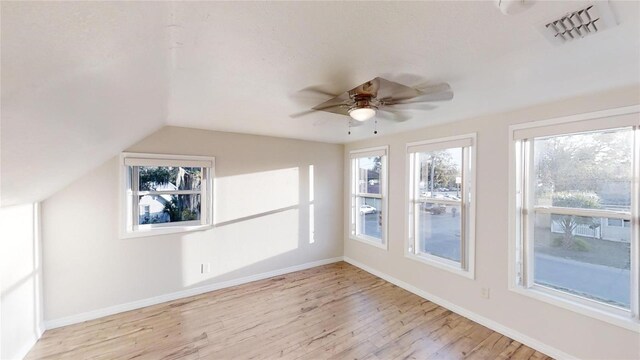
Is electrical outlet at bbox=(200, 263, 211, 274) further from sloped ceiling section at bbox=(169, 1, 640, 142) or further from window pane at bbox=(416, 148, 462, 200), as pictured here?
window pane at bbox=(416, 148, 462, 200)

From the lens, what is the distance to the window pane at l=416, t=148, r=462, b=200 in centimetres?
319

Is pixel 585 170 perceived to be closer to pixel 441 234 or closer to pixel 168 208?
pixel 441 234

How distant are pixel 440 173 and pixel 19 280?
14.6ft

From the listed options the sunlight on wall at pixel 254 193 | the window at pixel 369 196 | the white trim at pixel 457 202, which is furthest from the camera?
the window at pixel 369 196

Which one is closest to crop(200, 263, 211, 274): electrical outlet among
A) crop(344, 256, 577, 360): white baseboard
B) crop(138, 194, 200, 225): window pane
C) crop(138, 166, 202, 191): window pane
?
crop(138, 194, 200, 225): window pane

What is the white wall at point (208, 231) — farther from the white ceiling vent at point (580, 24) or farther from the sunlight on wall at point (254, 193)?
the white ceiling vent at point (580, 24)

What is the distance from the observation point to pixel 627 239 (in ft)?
6.72

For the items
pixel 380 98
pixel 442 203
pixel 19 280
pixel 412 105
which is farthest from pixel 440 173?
pixel 19 280

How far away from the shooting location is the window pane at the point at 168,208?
3295mm

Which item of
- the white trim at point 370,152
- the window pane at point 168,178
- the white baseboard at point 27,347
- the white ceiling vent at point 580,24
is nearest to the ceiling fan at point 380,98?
the white ceiling vent at point 580,24

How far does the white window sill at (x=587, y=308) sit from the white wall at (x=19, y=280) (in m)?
4.44

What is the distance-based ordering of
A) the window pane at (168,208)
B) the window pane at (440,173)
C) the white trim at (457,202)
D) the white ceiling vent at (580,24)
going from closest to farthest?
the white ceiling vent at (580,24)
the white trim at (457,202)
the window pane at (440,173)
the window pane at (168,208)

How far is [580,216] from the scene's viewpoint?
2283 mm

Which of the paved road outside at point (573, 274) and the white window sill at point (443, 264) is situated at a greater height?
the paved road outside at point (573, 274)
